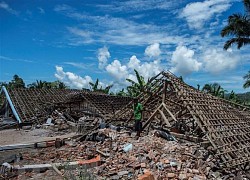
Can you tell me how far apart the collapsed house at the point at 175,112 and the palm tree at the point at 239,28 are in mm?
9753

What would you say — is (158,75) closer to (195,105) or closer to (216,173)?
(195,105)

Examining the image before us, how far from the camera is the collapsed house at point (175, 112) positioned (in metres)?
9.87

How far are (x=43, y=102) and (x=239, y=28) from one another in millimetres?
19921

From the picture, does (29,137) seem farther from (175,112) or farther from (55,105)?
(175,112)

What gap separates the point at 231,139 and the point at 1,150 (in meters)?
10.6

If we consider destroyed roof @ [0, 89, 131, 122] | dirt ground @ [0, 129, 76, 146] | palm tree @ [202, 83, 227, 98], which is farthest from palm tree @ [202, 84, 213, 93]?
dirt ground @ [0, 129, 76, 146]

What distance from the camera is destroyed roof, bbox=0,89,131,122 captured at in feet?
75.8

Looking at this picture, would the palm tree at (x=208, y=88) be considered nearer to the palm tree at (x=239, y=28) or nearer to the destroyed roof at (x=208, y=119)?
the palm tree at (x=239, y=28)

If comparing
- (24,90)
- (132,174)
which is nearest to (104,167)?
(132,174)

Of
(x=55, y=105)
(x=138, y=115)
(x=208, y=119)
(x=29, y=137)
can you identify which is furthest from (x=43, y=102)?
(x=208, y=119)

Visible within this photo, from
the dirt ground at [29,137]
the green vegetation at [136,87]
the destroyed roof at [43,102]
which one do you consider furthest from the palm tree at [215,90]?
the dirt ground at [29,137]

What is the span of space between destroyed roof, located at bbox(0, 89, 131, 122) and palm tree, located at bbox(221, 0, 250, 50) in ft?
39.4

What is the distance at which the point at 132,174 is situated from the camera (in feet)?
27.5

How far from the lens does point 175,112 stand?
49.4 ft
